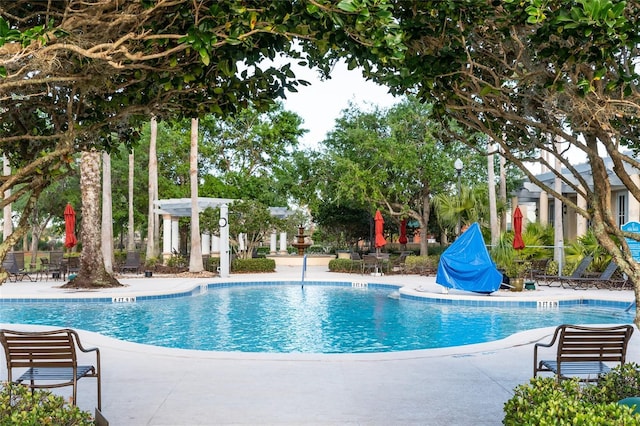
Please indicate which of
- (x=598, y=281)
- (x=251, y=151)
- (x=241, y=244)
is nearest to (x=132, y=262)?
(x=241, y=244)

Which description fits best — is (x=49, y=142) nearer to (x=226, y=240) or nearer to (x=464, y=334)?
(x=464, y=334)

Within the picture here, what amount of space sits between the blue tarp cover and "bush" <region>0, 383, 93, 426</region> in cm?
1294

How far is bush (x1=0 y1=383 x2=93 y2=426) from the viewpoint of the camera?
3738 millimetres

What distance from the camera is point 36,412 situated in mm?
3891

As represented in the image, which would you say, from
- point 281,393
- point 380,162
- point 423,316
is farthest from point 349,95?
point 281,393

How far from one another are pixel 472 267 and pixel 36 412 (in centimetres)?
1333

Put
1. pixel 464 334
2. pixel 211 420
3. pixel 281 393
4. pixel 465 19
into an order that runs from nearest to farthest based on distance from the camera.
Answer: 1. pixel 465 19
2. pixel 211 420
3. pixel 281 393
4. pixel 464 334

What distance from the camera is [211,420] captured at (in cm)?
523

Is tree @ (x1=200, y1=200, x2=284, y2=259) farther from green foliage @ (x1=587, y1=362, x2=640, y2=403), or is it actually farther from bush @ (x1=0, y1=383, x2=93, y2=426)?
green foliage @ (x1=587, y1=362, x2=640, y2=403)

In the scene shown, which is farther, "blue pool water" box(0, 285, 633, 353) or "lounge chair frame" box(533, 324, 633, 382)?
Result: "blue pool water" box(0, 285, 633, 353)

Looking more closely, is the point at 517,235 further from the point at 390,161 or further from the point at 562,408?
the point at 562,408

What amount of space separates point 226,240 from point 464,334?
13.0m

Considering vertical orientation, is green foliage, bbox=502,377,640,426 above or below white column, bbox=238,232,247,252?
below

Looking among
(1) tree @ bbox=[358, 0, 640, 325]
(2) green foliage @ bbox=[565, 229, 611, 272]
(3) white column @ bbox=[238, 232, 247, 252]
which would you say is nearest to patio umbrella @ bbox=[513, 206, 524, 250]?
(2) green foliage @ bbox=[565, 229, 611, 272]
